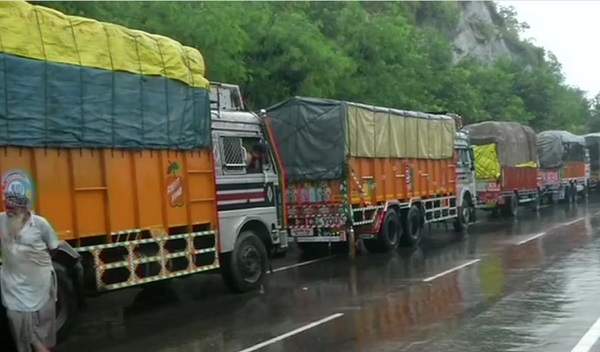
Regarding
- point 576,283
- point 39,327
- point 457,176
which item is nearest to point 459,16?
point 457,176

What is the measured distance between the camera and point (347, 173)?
16922 mm

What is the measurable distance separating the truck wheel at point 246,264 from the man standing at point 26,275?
540cm

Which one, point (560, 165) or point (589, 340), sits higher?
point (560, 165)

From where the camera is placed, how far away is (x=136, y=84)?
35.1ft

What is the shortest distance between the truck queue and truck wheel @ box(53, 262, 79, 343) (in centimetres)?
2

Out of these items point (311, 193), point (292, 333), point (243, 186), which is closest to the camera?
point (292, 333)

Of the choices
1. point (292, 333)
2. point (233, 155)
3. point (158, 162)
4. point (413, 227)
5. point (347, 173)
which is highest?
point (233, 155)

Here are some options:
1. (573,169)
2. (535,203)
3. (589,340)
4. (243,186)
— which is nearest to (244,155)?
(243,186)

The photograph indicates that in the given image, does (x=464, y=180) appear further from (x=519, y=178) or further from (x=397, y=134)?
(x=519, y=178)

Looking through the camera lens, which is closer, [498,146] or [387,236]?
[387,236]

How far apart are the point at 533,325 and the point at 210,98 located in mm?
5675

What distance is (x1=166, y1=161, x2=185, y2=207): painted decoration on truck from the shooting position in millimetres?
11156

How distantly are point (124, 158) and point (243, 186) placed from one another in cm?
256

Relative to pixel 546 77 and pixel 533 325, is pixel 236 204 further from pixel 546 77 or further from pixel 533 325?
pixel 546 77
